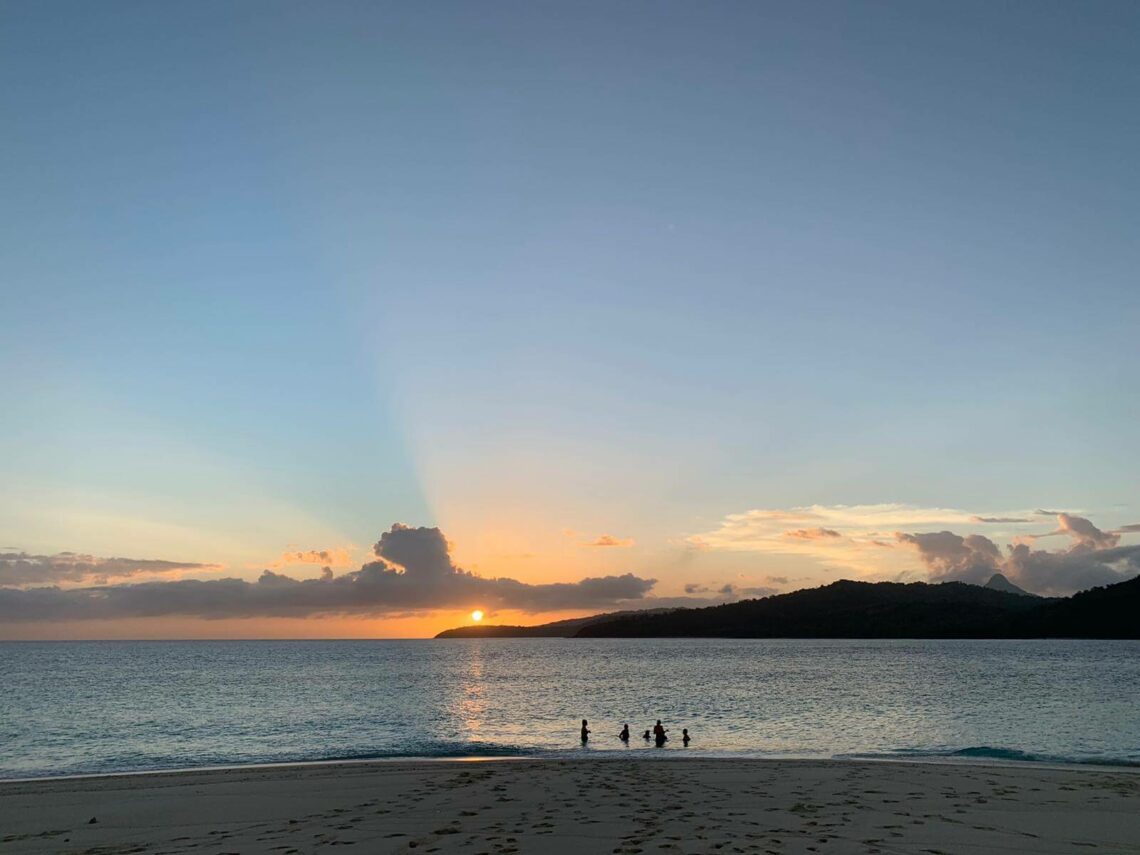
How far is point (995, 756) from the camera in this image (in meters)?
40.8

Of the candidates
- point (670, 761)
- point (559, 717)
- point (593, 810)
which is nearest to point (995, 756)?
point (670, 761)

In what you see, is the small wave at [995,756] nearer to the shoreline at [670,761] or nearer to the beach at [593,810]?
the shoreline at [670,761]

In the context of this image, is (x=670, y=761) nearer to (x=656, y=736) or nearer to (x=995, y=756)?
(x=656, y=736)

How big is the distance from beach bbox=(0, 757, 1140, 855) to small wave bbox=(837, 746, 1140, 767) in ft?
19.2

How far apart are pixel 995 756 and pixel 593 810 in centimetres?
3026

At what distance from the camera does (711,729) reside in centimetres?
5506

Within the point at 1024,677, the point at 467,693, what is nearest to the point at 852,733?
the point at 467,693

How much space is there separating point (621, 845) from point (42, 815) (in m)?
19.0

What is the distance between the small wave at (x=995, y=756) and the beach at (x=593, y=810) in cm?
585

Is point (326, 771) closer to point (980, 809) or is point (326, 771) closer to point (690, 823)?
point (690, 823)

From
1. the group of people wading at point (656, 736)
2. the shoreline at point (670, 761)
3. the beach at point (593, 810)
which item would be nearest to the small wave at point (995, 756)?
the shoreline at point (670, 761)

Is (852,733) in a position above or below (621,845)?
below

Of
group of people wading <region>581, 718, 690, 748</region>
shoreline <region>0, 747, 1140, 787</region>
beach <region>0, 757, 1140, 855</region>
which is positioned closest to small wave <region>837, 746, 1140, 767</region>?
shoreline <region>0, 747, 1140, 787</region>

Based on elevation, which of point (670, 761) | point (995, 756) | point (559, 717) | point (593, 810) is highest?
point (593, 810)
